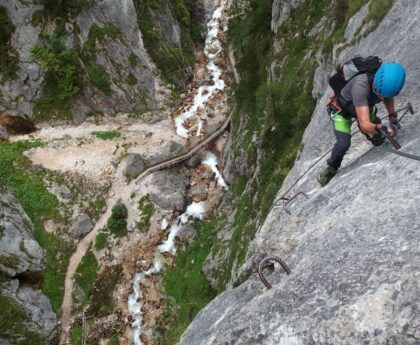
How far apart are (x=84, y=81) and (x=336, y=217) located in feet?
129

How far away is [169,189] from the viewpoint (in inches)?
1471

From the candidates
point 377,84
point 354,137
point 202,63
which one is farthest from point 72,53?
point 377,84

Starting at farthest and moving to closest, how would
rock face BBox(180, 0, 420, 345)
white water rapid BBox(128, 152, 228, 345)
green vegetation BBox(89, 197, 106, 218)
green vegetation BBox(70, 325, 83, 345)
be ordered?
green vegetation BBox(89, 197, 106, 218), white water rapid BBox(128, 152, 228, 345), green vegetation BBox(70, 325, 83, 345), rock face BBox(180, 0, 420, 345)

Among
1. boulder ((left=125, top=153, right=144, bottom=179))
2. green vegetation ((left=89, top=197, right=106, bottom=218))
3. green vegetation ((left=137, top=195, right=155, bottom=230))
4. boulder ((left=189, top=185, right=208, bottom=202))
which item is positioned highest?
boulder ((left=125, top=153, right=144, bottom=179))

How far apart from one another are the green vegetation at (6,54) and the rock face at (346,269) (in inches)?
1528

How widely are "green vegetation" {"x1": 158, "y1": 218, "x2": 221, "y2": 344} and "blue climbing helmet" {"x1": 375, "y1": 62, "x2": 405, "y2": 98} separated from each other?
70.9ft

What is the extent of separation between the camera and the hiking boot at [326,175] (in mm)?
11731

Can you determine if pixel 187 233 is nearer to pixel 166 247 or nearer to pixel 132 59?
pixel 166 247

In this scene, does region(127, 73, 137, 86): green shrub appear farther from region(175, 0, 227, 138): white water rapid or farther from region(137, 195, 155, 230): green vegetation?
region(137, 195, 155, 230): green vegetation

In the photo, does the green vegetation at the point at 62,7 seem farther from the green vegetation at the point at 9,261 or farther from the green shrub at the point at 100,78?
the green vegetation at the point at 9,261

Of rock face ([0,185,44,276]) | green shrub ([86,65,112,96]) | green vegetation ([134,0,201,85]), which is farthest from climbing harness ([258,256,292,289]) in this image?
green vegetation ([134,0,201,85])

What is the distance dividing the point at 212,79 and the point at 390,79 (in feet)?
139

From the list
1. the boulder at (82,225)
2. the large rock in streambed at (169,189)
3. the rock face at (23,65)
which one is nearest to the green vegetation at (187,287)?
the large rock in streambed at (169,189)

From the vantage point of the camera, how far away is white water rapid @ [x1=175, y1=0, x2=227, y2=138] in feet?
143
